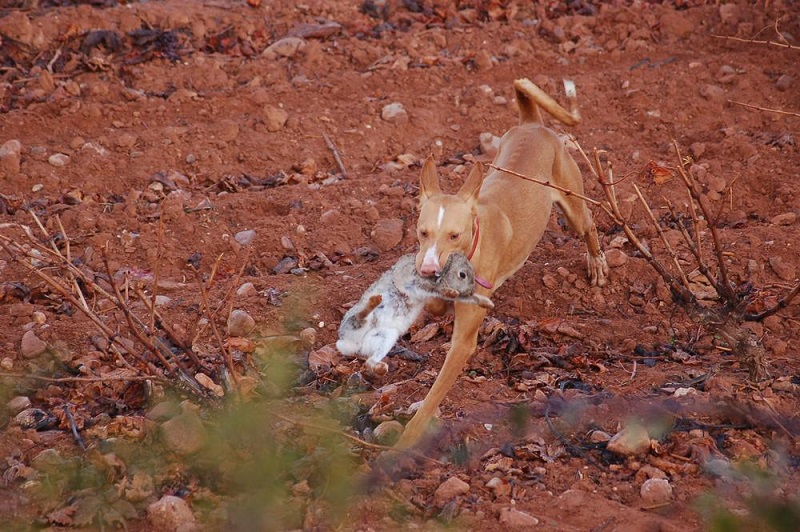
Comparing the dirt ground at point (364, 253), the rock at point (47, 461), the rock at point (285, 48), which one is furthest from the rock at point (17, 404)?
the rock at point (285, 48)

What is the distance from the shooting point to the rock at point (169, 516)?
13.8 feet

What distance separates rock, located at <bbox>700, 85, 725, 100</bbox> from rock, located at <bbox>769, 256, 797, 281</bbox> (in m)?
3.54

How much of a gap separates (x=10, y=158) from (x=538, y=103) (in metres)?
4.75

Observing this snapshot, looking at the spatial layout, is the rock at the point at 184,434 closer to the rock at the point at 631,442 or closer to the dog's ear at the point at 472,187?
the rock at the point at 631,442

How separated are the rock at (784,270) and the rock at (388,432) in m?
3.34

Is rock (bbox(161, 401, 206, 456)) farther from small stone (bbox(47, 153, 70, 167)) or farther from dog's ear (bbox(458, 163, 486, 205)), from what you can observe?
small stone (bbox(47, 153, 70, 167))

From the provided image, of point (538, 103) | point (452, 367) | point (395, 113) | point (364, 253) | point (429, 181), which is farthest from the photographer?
point (395, 113)

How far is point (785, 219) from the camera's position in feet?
26.7

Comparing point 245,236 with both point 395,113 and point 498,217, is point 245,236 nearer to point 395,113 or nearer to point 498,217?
point 498,217

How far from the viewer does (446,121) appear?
10.1 m

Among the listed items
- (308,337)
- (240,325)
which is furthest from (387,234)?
(240,325)

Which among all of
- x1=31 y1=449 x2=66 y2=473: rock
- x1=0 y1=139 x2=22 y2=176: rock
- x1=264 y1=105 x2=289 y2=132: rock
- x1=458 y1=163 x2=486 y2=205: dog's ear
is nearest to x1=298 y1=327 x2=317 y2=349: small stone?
x1=458 y1=163 x2=486 y2=205: dog's ear

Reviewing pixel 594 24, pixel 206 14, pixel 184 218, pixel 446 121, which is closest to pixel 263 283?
pixel 184 218

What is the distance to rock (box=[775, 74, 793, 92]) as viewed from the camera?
10352 mm
